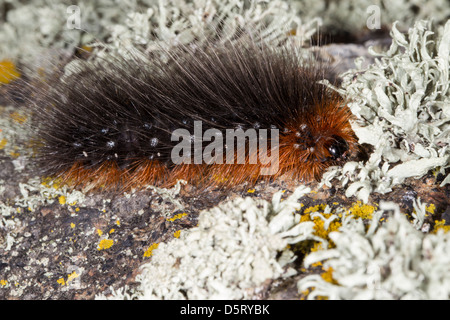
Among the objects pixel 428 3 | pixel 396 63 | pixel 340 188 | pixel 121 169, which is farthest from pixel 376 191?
pixel 428 3

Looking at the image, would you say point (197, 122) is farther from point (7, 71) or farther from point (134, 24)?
point (7, 71)

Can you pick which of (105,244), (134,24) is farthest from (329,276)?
(134,24)

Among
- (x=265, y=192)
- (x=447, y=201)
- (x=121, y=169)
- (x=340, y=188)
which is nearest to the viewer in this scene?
(x=447, y=201)

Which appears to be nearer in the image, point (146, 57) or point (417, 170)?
point (417, 170)

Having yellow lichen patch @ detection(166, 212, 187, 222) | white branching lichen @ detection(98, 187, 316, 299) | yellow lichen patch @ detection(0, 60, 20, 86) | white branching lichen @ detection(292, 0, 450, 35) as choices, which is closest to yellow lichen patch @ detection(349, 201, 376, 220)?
white branching lichen @ detection(98, 187, 316, 299)

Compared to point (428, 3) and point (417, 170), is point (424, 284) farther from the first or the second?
point (428, 3)

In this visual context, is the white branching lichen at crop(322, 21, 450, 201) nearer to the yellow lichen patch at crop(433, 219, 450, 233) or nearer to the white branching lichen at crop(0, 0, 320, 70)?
the yellow lichen patch at crop(433, 219, 450, 233)

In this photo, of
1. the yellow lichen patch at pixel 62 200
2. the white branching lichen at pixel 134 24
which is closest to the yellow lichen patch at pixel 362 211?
the white branching lichen at pixel 134 24
